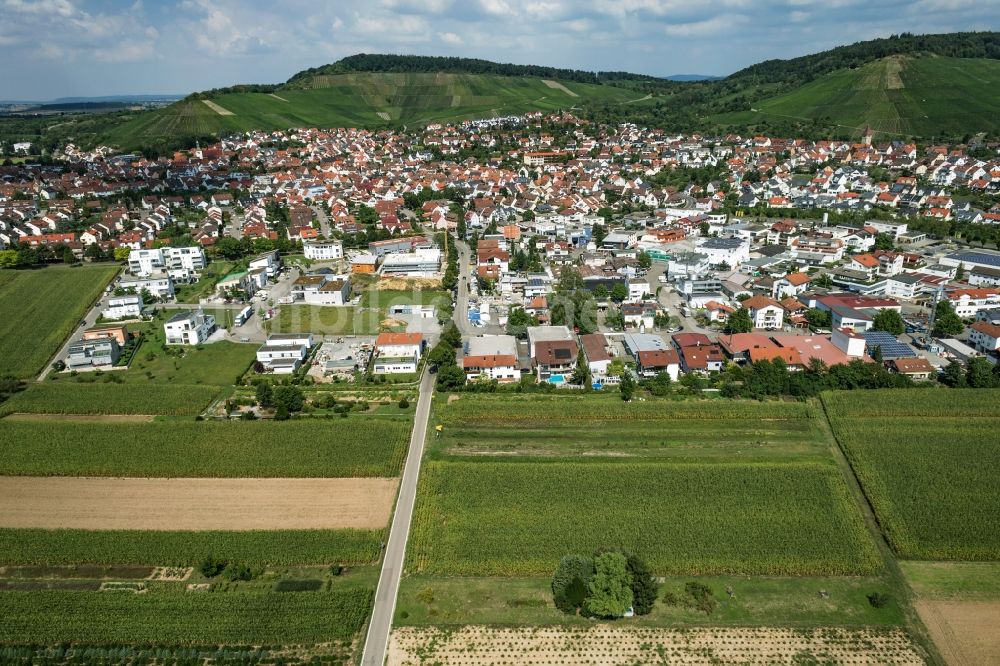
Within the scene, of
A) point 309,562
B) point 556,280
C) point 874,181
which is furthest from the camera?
point 874,181

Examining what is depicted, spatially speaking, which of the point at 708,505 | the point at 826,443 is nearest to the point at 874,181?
the point at 826,443

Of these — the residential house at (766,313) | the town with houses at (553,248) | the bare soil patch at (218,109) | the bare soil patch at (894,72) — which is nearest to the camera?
the town with houses at (553,248)

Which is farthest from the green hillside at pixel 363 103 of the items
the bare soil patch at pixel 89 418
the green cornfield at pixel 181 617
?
the green cornfield at pixel 181 617

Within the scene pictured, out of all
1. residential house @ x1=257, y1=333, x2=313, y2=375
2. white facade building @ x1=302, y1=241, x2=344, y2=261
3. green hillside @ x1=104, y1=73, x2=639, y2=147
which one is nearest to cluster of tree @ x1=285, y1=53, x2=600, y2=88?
green hillside @ x1=104, y1=73, x2=639, y2=147

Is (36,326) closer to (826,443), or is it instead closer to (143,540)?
(143,540)

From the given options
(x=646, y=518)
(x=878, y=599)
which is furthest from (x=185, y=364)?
(x=878, y=599)

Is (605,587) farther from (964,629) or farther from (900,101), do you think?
(900,101)

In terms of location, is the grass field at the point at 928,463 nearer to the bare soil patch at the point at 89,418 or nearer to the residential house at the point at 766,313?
the residential house at the point at 766,313
